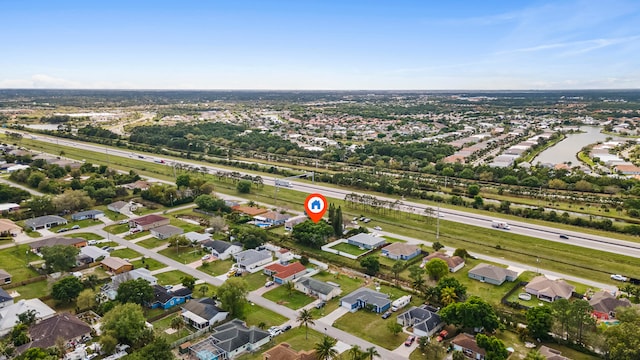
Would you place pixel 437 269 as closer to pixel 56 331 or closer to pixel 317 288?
pixel 317 288

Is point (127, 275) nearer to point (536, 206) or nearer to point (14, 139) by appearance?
point (536, 206)

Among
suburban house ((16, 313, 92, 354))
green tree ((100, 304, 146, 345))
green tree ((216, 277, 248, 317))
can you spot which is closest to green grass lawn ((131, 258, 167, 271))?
suburban house ((16, 313, 92, 354))

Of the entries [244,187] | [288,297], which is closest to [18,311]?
[288,297]

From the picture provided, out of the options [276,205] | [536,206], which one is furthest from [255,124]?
[536,206]

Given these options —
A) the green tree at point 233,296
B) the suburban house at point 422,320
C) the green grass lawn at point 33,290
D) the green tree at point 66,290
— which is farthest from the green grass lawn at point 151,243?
the suburban house at point 422,320

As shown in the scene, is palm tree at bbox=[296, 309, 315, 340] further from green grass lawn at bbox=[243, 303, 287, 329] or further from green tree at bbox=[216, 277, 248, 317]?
green tree at bbox=[216, 277, 248, 317]
